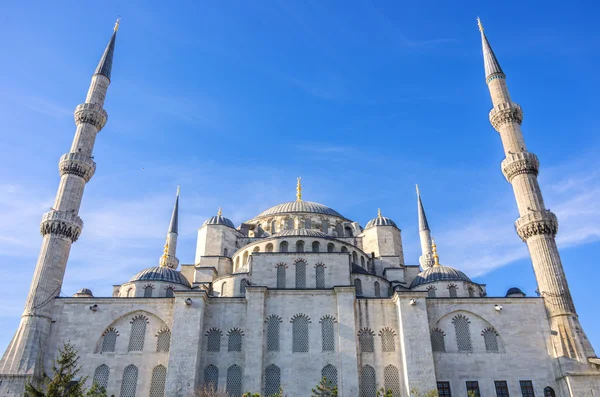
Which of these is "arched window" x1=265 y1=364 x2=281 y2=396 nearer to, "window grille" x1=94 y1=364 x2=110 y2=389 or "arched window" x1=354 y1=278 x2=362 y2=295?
"arched window" x1=354 y1=278 x2=362 y2=295

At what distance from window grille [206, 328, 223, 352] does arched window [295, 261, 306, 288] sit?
4031 mm

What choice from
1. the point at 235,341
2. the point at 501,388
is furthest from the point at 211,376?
the point at 501,388

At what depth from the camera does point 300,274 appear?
73.8 feet

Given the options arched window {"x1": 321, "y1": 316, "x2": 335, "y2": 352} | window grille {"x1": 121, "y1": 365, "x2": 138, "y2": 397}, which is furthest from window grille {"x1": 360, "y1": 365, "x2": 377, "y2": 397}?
window grille {"x1": 121, "y1": 365, "x2": 138, "y2": 397}

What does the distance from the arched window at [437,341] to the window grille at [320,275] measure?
16.7 feet

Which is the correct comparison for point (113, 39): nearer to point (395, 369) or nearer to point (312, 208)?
point (312, 208)

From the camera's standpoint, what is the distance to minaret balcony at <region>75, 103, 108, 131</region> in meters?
26.4

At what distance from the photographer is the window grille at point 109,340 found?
20.5 meters

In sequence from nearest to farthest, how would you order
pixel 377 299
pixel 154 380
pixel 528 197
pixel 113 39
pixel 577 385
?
pixel 577 385, pixel 154 380, pixel 377 299, pixel 528 197, pixel 113 39

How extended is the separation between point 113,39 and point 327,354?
898 inches

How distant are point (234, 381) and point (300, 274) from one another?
17.7ft

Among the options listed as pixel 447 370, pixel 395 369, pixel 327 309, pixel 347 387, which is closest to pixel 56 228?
pixel 327 309

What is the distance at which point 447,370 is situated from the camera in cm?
2002

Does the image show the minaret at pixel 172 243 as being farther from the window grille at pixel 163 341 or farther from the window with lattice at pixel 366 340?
the window with lattice at pixel 366 340
